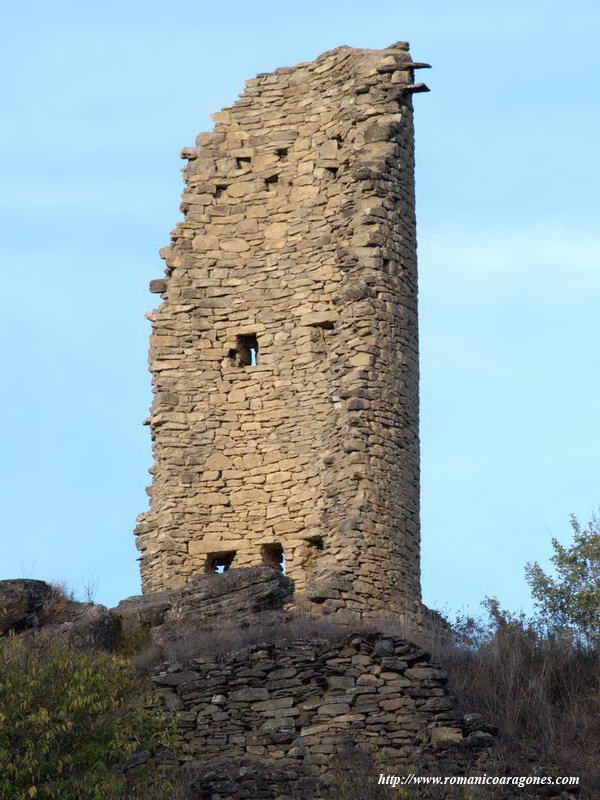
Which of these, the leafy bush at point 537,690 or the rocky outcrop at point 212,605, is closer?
the leafy bush at point 537,690

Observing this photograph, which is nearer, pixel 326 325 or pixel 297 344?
pixel 326 325

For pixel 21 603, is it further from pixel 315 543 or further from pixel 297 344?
pixel 297 344

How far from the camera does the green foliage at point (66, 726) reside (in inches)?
735

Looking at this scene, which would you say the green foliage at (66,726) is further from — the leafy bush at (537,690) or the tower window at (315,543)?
the tower window at (315,543)

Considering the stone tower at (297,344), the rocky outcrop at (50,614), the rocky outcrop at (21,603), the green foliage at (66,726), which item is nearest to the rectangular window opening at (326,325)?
the stone tower at (297,344)

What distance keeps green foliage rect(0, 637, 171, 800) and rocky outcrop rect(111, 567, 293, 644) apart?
3664 mm

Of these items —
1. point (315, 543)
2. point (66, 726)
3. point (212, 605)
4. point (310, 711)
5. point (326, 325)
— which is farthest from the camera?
point (326, 325)

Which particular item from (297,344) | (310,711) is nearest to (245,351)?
(297,344)

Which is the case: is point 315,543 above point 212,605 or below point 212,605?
above

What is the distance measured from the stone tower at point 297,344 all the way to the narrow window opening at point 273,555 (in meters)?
0.04

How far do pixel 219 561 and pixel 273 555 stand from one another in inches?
33.1

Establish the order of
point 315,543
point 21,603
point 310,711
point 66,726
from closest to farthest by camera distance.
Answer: point 66,726
point 310,711
point 21,603
point 315,543

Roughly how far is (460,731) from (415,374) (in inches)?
316

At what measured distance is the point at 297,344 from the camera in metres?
27.5
